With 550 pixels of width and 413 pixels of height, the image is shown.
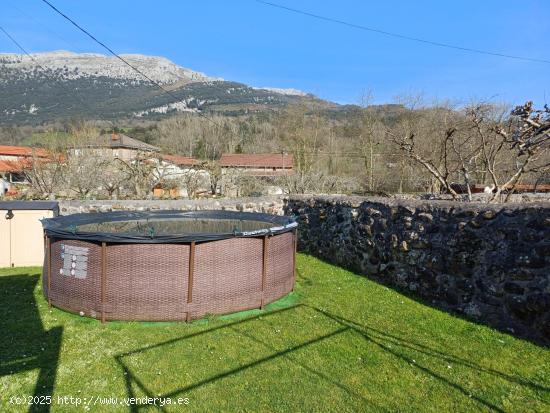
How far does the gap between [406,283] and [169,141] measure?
42492mm

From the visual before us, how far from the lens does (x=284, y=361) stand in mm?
4305

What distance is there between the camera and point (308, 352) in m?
4.53

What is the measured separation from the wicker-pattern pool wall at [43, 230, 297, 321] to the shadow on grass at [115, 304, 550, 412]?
0.52 meters

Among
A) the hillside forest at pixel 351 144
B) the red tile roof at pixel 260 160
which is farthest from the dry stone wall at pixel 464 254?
the red tile roof at pixel 260 160

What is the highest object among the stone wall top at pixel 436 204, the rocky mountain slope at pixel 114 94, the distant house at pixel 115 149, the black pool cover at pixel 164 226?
the rocky mountain slope at pixel 114 94

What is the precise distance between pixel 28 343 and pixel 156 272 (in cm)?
170

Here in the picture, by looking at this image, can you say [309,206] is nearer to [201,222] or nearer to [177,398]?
[201,222]

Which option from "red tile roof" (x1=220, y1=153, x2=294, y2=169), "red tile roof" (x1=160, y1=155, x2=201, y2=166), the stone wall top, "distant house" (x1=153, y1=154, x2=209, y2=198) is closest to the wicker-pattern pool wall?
the stone wall top

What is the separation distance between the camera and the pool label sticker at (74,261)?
18.1 feet

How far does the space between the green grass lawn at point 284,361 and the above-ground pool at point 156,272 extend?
249mm

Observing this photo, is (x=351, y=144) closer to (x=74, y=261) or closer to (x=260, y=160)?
(x=260, y=160)

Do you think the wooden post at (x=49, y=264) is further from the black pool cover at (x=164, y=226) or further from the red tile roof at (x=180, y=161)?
the red tile roof at (x=180, y=161)

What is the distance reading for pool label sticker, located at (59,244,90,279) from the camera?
5512 millimetres

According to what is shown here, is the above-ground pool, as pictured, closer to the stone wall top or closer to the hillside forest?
the stone wall top
